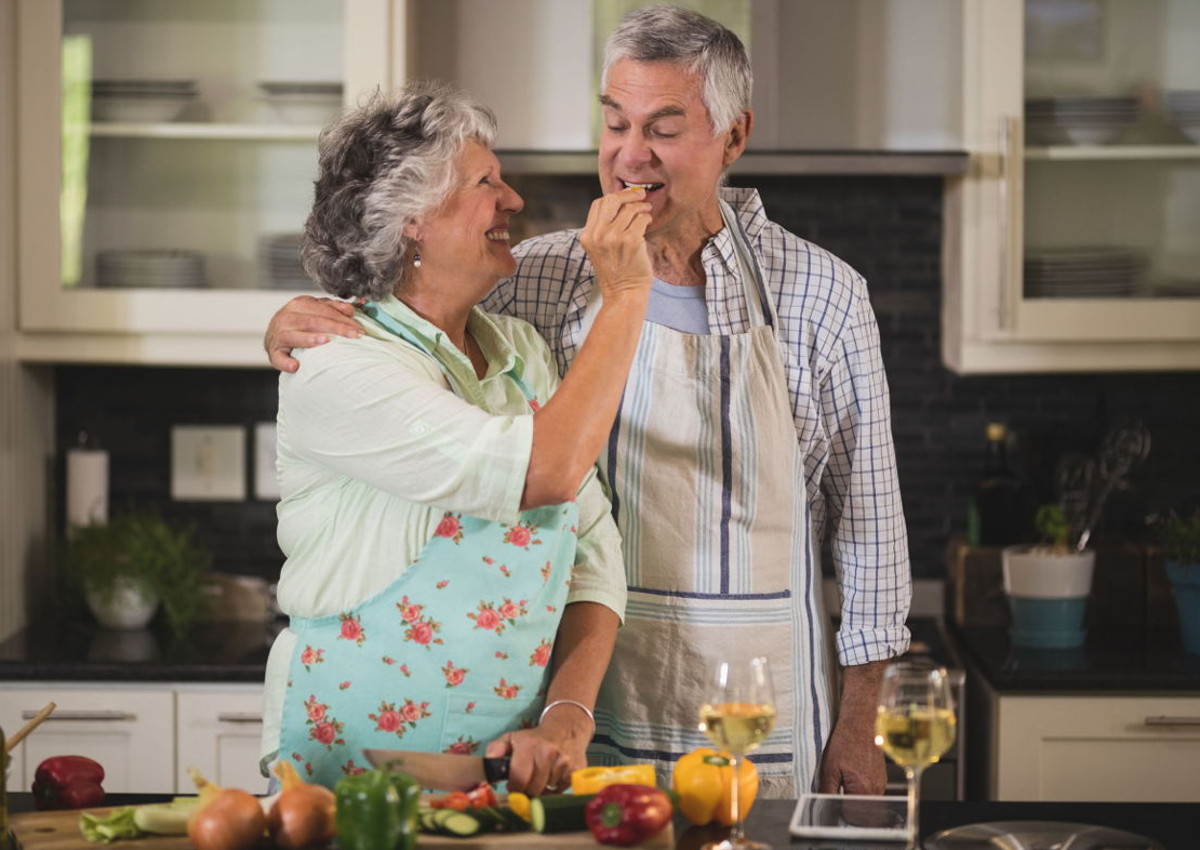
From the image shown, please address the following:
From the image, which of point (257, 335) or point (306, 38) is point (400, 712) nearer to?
point (257, 335)

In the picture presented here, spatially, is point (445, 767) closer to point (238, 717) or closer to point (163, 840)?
point (163, 840)

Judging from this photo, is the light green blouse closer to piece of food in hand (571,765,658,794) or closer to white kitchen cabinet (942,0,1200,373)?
piece of food in hand (571,765,658,794)

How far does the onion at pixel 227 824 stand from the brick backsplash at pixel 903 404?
225 centimetres

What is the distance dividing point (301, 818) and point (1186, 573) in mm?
2284

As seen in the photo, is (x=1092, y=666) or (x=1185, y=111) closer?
(x=1092, y=666)

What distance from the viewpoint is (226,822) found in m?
1.45

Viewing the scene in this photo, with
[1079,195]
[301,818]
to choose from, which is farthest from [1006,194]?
[301,818]

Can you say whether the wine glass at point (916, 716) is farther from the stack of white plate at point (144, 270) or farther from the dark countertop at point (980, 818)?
the stack of white plate at point (144, 270)

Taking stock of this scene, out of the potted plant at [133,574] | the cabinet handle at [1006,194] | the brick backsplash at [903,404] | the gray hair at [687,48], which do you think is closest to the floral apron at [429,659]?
the gray hair at [687,48]

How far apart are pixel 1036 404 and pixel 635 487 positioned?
1.86 meters

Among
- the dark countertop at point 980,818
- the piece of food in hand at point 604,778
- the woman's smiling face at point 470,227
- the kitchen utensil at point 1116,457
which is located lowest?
the dark countertop at point 980,818

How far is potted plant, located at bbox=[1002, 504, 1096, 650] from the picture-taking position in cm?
324

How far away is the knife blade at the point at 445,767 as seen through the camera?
1.55 meters

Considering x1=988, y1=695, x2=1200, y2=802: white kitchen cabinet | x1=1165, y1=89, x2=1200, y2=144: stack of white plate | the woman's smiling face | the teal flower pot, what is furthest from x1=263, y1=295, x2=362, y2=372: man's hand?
x1=1165, y1=89, x2=1200, y2=144: stack of white plate
